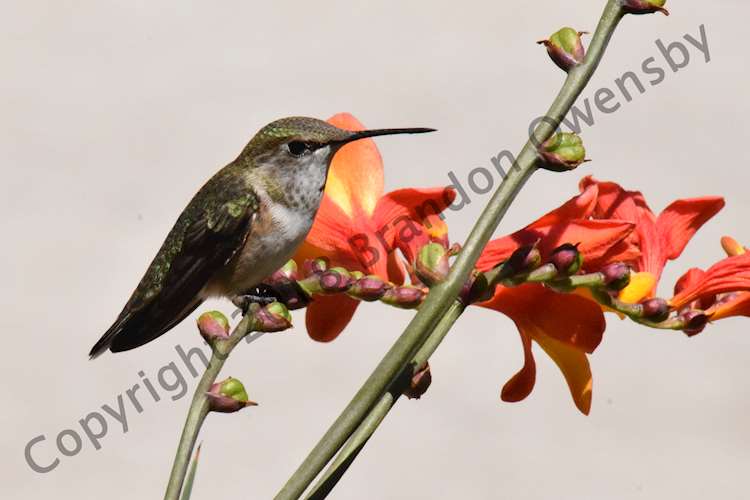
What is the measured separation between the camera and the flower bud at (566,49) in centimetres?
88

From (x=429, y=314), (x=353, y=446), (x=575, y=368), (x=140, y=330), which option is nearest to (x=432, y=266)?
(x=429, y=314)

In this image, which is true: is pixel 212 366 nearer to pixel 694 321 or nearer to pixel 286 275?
pixel 286 275

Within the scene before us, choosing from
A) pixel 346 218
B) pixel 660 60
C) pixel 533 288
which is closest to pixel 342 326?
pixel 346 218

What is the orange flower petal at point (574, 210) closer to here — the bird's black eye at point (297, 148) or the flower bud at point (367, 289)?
the flower bud at point (367, 289)

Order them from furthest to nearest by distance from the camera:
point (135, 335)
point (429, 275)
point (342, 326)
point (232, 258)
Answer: point (232, 258), point (135, 335), point (342, 326), point (429, 275)

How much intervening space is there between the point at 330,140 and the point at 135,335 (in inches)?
12.9

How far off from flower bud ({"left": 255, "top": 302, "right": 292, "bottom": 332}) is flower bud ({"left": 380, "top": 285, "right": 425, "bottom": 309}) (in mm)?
86

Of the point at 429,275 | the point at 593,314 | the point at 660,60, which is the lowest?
the point at 660,60

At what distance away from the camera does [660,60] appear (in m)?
5.77

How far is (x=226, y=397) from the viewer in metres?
0.91

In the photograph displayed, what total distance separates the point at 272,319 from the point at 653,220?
389 mm

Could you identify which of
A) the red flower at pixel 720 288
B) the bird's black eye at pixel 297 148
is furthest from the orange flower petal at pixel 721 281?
the bird's black eye at pixel 297 148

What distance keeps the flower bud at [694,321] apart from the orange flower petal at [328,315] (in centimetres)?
32

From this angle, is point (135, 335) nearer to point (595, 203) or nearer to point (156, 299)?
point (156, 299)
